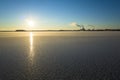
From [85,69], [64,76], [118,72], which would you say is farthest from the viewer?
[85,69]

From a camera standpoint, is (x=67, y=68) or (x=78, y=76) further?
(x=67, y=68)

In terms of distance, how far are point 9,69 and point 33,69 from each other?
55.2 inches

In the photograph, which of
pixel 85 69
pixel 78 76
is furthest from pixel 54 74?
pixel 85 69

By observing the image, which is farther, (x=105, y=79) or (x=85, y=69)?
(x=85, y=69)

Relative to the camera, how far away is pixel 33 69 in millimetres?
10062

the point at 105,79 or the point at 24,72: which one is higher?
the point at 24,72

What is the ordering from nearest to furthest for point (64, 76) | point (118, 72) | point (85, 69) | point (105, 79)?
point (105, 79), point (64, 76), point (118, 72), point (85, 69)

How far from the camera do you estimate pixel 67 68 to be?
10156 millimetres

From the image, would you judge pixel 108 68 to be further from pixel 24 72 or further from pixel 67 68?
pixel 24 72

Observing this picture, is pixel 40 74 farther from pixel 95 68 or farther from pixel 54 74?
pixel 95 68

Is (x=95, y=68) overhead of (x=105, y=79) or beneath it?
overhead

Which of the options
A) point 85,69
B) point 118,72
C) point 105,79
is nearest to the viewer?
point 105,79

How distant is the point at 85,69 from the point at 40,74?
265cm

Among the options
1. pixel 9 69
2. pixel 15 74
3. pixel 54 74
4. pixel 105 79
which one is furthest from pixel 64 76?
pixel 9 69
